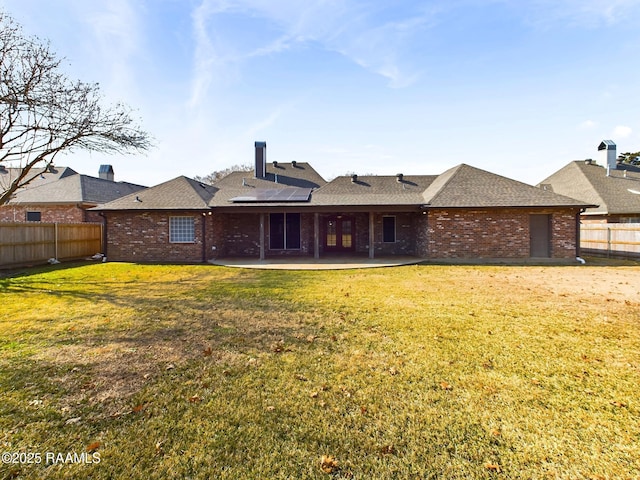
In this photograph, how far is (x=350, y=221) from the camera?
16453 millimetres

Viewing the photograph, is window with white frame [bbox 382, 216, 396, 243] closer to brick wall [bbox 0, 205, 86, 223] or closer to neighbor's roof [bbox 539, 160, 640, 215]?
neighbor's roof [bbox 539, 160, 640, 215]

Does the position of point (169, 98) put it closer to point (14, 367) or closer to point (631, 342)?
point (14, 367)

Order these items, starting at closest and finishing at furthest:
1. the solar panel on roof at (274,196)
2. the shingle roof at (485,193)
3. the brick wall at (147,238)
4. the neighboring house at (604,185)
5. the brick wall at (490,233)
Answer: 1. the shingle roof at (485,193)
2. the brick wall at (490,233)
3. the brick wall at (147,238)
4. the solar panel on roof at (274,196)
5. the neighboring house at (604,185)

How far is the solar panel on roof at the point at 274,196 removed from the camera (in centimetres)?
1463

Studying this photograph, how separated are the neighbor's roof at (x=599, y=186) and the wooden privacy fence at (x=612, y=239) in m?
2.10

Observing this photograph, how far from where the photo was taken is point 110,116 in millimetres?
11539

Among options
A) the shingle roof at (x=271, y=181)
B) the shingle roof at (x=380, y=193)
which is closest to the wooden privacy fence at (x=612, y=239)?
the shingle roof at (x=380, y=193)

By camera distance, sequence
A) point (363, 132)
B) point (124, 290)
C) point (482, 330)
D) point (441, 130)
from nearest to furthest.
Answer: point (482, 330)
point (124, 290)
point (441, 130)
point (363, 132)

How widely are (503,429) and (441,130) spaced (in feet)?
52.7

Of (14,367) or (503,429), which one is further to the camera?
(14,367)

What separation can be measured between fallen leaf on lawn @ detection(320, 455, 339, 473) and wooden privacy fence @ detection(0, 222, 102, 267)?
1543cm

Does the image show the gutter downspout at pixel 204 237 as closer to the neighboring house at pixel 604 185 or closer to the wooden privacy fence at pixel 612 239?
the wooden privacy fence at pixel 612 239

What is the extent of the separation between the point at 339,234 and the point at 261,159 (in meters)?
6.98

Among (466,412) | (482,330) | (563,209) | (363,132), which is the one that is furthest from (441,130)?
(466,412)
